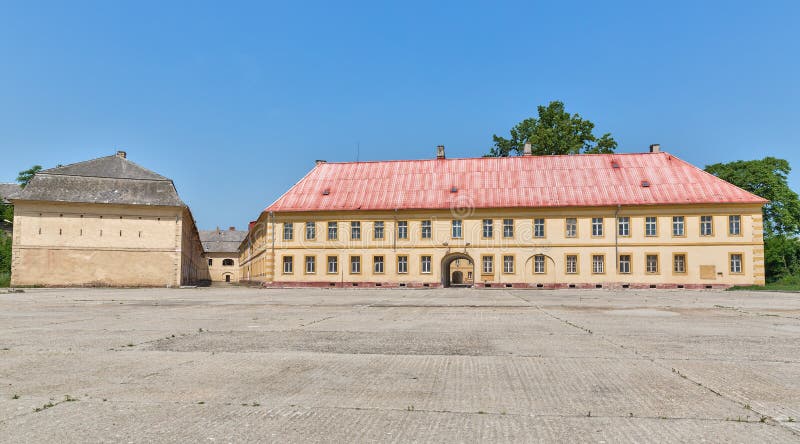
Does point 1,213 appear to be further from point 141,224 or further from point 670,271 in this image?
point 670,271

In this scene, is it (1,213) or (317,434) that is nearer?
(317,434)

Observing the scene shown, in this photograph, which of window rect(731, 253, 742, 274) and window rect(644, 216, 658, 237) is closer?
window rect(731, 253, 742, 274)

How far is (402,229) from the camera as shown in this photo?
160 ft

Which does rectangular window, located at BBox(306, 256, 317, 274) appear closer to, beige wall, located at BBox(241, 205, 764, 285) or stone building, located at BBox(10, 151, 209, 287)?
beige wall, located at BBox(241, 205, 764, 285)

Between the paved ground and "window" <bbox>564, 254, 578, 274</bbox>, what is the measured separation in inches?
1374

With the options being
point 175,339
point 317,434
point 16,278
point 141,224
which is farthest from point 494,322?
point 16,278

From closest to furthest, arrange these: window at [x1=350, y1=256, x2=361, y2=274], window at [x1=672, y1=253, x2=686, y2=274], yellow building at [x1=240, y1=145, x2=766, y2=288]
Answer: yellow building at [x1=240, y1=145, x2=766, y2=288], window at [x1=672, y1=253, x2=686, y2=274], window at [x1=350, y1=256, x2=361, y2=274]

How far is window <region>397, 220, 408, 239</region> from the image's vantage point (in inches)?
1913

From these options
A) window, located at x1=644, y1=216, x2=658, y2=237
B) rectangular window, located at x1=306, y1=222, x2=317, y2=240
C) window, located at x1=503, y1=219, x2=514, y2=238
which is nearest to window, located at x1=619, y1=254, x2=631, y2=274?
window, located at x1=644, y1=216, x2=658, y2=237

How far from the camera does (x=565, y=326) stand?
41.5 ft

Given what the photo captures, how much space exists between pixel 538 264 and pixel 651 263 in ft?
26.4

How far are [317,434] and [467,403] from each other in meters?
1.52

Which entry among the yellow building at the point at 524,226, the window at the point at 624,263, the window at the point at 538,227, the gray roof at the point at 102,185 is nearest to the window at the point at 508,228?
the yellow building at the point at 524,226

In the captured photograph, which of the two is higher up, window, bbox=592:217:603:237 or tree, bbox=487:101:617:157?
tree, bbox=487:101:617:157
